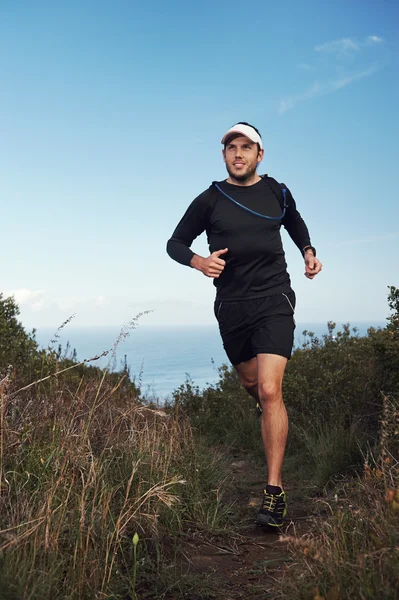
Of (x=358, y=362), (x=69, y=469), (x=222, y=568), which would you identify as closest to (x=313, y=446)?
(x=358, y=362)

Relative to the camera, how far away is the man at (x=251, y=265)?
484cm

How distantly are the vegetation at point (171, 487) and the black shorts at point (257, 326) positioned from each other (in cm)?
84

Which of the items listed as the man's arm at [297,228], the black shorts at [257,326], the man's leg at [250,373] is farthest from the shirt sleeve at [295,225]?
the man's leg at [250,373]

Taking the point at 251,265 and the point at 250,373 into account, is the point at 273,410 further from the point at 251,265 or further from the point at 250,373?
the point at 251,265

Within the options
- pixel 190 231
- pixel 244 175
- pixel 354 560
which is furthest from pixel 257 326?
pixel 354 560

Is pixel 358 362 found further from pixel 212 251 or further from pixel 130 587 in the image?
pixel 130 587

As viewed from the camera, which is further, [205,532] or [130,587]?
[205,532]

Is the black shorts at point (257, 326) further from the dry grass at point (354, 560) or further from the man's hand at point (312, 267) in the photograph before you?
the dry grass at point (354, 560)

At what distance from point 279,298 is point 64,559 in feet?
8.89

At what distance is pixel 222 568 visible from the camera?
151 inches

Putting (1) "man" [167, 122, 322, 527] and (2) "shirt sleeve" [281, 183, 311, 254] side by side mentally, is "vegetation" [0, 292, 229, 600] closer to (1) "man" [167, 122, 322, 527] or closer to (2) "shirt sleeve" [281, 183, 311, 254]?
(1) "man" [167, 122, 322, 527]

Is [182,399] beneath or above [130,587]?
above

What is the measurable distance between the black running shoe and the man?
1.3 inches

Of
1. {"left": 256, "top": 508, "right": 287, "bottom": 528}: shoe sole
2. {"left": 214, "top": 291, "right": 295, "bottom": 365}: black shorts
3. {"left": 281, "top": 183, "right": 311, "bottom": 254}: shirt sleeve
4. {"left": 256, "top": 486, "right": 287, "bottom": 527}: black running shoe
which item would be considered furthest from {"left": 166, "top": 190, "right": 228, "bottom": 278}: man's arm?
{"left": 256, "top": 508, "right": 287, "bottom": 528}: shoe sole
